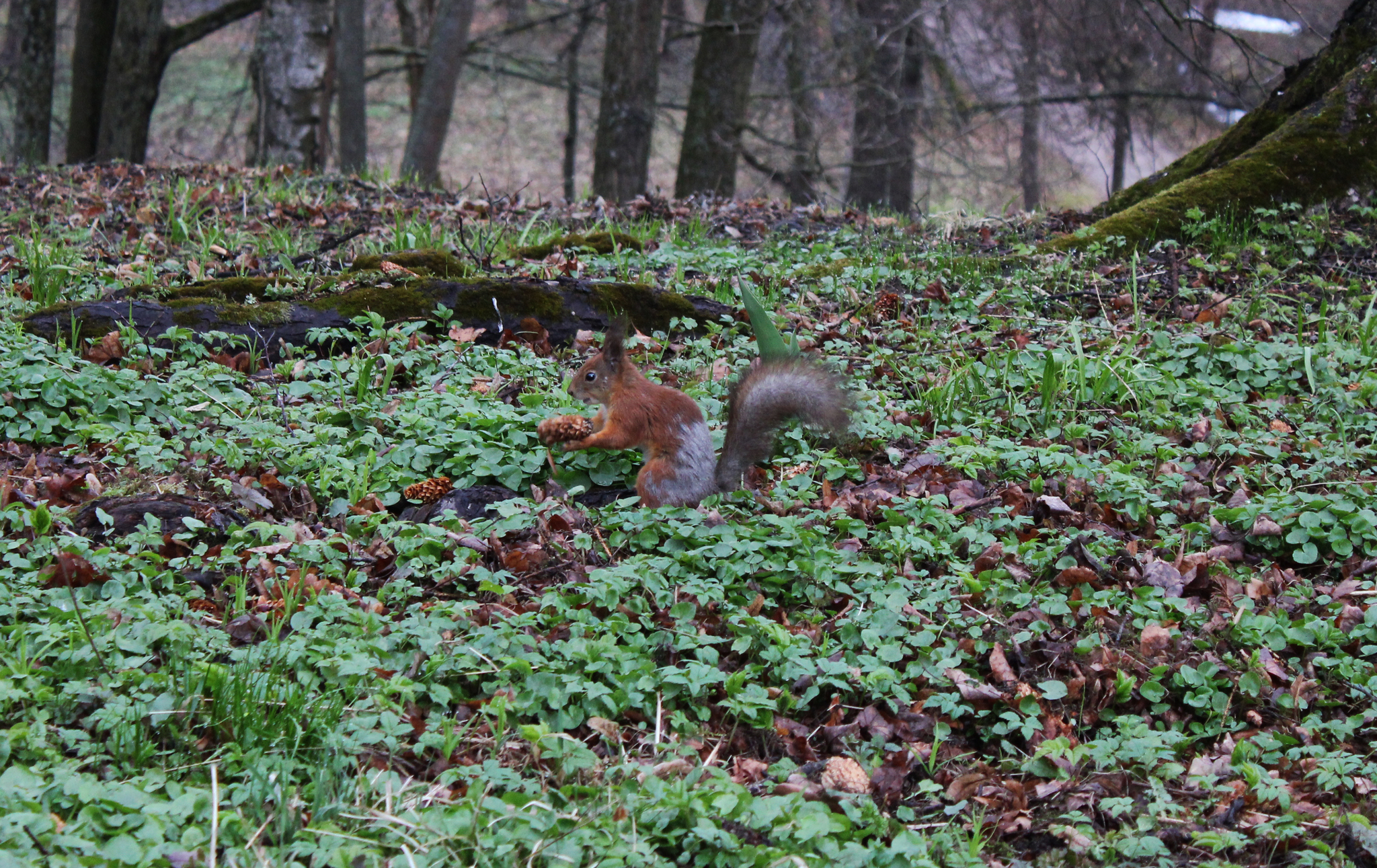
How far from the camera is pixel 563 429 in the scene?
429cm

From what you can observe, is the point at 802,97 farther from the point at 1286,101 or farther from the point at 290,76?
the point at 1286,101

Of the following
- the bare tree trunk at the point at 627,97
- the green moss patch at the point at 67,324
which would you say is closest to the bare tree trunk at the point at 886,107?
the bare tree trunk at the point at 627,97

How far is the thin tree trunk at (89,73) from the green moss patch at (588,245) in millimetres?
8611

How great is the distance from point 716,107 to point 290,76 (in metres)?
4.93

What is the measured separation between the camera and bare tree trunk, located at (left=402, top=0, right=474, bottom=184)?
13.3m

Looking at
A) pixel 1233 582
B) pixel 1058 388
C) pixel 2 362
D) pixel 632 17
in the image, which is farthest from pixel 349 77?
pixel 1233 582

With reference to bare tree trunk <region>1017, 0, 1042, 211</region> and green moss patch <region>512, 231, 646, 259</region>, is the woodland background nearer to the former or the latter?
bare tree trunk <region>1017, 0, 1042, 211</region>

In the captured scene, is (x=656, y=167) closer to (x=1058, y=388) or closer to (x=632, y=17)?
(x=632, y=17)

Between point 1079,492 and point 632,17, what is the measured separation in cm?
933

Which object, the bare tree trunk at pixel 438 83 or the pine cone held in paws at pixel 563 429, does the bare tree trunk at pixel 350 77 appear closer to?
the bare tree trunk at pixel 438 83

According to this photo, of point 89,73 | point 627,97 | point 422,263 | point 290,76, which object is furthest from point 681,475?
point 89,73

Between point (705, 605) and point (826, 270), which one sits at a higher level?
point (826, 270)

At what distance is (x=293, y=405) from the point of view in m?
4.79

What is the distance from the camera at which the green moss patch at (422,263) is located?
20.4 ft
